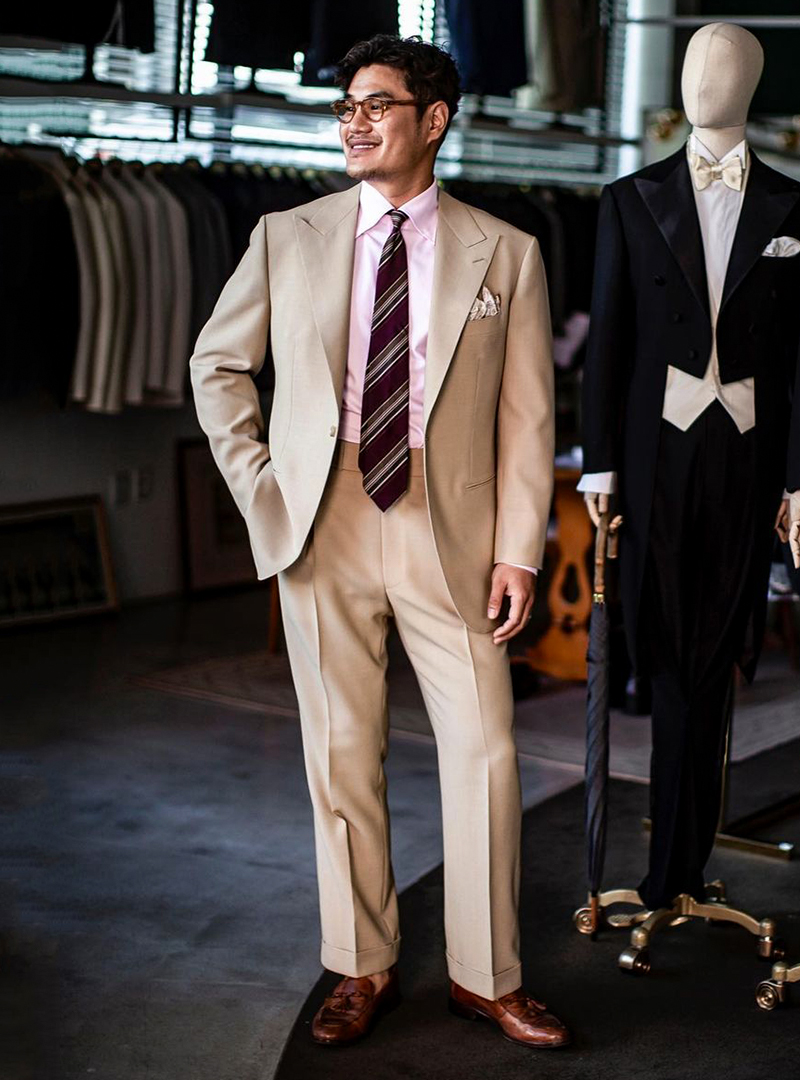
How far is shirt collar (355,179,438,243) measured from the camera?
8.50 feet

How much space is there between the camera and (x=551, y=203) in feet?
25.5

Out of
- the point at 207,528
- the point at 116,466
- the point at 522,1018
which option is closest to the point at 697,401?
the point at 522,1018

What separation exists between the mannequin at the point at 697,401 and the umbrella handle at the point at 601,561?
33 millimetres

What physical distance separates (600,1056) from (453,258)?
1.41 metres

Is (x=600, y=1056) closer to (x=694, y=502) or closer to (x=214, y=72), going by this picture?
(x=694, y=502)

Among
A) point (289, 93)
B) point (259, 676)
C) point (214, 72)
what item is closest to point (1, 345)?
point (259, 676)

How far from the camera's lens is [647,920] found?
317 cm

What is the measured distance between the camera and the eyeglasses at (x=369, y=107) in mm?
2477

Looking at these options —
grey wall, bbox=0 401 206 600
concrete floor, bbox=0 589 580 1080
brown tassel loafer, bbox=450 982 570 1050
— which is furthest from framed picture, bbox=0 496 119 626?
brown tassel loafer, bbox=450 982 570 1050

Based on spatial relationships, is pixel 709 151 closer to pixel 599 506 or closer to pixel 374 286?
pixel 599 506

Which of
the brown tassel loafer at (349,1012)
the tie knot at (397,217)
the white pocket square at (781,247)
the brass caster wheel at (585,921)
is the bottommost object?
the brass caster wheel at (585,921)

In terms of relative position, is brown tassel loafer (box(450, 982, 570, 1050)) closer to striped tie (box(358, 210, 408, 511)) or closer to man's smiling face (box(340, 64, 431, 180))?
striped tie (box(358, 210, 408, 511))

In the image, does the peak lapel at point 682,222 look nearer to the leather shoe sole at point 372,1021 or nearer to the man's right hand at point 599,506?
the man's right hand at point 599,506

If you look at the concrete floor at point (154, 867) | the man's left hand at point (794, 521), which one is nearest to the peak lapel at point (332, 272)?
the man's left hand at point (794, 521)
